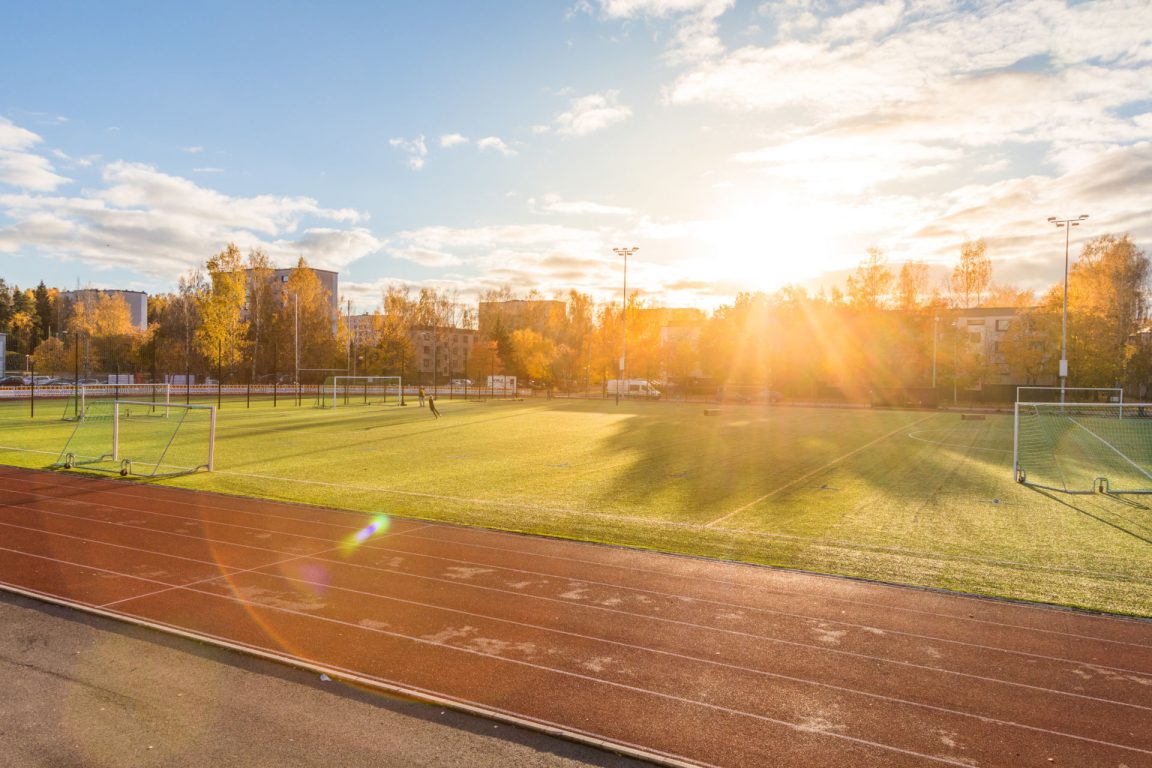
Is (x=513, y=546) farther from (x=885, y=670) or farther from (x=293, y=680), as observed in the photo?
(x=885, y=670)

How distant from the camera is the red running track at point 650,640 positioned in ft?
18.2

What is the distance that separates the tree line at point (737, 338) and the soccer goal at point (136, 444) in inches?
1190

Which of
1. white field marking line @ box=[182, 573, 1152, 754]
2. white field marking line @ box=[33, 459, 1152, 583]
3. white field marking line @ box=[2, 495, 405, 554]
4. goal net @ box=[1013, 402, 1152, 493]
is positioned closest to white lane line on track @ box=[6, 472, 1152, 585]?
white field marking line @ box=[33, 459, 1152, 583]

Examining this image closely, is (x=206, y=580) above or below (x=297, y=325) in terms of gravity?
below

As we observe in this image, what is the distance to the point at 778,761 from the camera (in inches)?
203

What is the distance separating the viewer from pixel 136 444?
2355cm

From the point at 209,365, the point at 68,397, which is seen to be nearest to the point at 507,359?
the point at 209,365

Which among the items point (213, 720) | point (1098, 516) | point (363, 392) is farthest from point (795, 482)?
point (363, 392)

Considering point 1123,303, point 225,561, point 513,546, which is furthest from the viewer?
point 1123,303

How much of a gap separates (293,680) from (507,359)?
8586cm

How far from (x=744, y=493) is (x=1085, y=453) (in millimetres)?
17382

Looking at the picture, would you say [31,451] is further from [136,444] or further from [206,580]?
[206,580]

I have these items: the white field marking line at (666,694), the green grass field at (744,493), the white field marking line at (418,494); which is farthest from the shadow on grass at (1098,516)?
the white field marking line at (418,494)

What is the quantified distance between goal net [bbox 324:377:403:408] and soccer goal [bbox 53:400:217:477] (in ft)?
67.2
